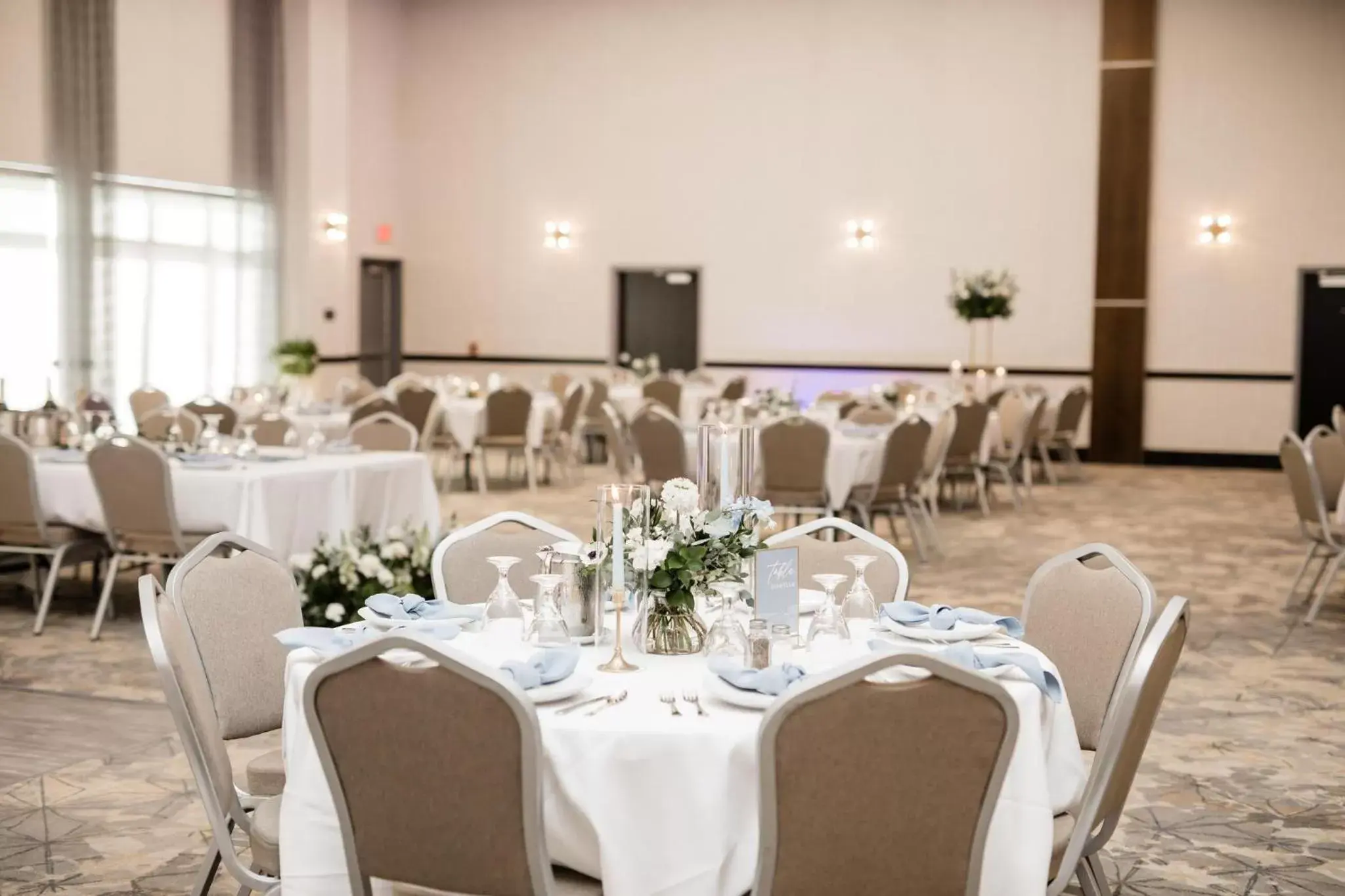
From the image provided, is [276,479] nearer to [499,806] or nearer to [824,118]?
[499,806]

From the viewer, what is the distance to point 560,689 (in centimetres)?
287

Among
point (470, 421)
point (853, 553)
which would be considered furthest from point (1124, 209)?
point (853, 553)

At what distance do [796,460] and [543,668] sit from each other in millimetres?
5628

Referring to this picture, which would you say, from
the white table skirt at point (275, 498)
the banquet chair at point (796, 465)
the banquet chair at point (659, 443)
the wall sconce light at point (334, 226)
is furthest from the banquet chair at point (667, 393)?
the white table skirt at point (275, 498)

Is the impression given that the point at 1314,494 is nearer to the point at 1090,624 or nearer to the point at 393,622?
the point at 1090,624

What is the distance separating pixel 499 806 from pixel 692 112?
1558cm

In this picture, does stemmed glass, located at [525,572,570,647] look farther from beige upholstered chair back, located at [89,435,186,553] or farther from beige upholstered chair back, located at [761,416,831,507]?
beige upholstered chair back, located at [761,416,831,507]

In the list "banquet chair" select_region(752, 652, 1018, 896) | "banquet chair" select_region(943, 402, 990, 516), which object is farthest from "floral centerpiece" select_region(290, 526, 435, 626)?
"banquet chair" select_region(943, 402, 990, 516)

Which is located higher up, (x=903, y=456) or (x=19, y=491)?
(x=903, y=456)

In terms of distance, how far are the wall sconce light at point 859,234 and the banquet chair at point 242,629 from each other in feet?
45.2

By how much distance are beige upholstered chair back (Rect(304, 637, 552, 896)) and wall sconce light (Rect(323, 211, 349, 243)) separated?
48.8 feet

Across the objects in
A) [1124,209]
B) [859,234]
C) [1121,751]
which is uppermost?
[1124,209]

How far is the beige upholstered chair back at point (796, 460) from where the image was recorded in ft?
27.6

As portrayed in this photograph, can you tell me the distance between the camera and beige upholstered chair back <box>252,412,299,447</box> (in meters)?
8.87
